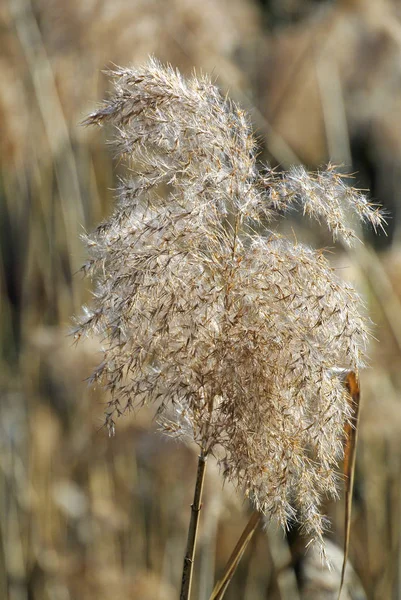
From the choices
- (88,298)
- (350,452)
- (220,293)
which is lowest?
(350,452)

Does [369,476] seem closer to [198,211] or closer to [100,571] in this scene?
[100,571]

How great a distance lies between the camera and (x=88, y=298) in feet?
8.67

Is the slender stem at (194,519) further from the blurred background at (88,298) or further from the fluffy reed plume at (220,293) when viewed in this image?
the blurred background at (88,298)

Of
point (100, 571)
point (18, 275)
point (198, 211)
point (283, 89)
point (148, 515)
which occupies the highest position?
point (283, 89)

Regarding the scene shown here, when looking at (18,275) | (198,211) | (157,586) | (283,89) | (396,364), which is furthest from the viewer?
(18,275)

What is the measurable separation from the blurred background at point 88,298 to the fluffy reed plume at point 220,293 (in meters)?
1.20

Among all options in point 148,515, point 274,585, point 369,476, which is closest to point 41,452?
point 148,515

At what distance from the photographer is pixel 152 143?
1.05 metres

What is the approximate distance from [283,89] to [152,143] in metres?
1.64

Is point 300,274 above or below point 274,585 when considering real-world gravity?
above

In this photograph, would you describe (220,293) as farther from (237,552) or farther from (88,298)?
(88,298)

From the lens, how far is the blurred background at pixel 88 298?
236cm

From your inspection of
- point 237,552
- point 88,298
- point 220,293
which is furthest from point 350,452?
point 88,298

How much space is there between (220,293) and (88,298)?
1.68 m
